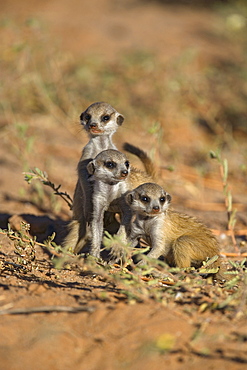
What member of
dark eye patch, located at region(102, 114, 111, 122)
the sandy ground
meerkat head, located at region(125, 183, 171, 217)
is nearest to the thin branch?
the sandy ground

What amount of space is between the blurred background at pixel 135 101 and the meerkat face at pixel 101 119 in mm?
247

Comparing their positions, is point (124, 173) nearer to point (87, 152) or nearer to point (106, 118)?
point (87, 152)

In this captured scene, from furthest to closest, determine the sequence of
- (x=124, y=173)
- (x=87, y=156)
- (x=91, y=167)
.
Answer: (x=87, y=156) → (x=91, y=167) → (x=124, y=173)

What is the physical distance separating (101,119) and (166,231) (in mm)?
1349

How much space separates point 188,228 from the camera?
4566mm

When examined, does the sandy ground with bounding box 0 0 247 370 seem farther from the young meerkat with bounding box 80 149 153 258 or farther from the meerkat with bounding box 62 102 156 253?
the young meerkat with bounding box 80 149 153 258

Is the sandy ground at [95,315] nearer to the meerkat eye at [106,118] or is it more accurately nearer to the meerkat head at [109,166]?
the meerkat head at [109,166]

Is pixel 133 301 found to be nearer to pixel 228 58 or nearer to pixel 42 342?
pixel 42 342

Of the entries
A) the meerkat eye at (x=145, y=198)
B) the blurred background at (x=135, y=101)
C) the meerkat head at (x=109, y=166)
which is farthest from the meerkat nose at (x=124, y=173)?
the blurred background at (x=135, y=101)

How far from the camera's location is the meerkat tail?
5077 millimetres

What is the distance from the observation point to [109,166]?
15.3 feet

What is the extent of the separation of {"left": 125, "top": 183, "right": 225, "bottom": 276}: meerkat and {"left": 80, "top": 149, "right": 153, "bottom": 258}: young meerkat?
0.75 feet

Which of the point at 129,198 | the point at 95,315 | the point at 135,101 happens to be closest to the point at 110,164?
the point at 129,198

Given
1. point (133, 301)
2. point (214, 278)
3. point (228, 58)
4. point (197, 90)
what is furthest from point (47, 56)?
point (133, 301)
